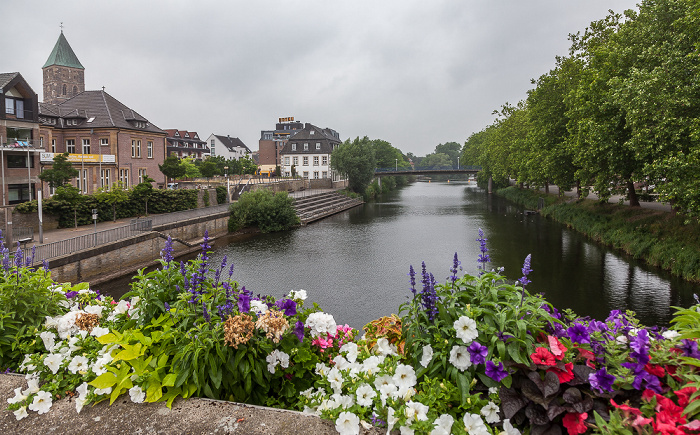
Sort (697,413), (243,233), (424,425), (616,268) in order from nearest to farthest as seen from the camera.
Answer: (697,413)
(424,425)
(616,268)
(243,233)

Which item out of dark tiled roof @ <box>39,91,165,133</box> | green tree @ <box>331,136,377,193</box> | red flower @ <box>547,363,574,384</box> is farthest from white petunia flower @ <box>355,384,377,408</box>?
green tree @ <box>331,136,377,193</box>

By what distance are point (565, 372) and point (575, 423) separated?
0.28m

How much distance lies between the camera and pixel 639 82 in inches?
645

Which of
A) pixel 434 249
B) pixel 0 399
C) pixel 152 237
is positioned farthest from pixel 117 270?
pixel 0 399

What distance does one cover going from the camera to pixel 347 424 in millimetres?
2619

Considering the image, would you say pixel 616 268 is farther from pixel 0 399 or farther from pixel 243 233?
pixel 243 233

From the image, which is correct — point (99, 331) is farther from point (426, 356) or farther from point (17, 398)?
point (426, 356)

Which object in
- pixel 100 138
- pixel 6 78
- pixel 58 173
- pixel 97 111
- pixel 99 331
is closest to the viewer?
pixel 99 331

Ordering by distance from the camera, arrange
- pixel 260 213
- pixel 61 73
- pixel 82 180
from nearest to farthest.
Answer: pixel 260 213, pixel 82 180, pixel 61 73

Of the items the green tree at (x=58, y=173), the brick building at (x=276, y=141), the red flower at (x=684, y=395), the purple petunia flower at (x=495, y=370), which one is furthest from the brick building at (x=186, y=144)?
the red flower at (x=684, y=395)

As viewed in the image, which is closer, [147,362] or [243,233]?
[147,362]

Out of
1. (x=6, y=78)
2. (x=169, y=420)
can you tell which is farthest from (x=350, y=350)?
(x=6, y=78)

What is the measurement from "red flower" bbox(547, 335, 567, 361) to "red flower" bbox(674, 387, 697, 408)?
58 centimetres

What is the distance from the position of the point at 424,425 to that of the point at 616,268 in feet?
63.2
